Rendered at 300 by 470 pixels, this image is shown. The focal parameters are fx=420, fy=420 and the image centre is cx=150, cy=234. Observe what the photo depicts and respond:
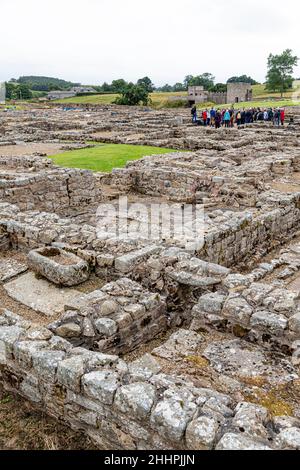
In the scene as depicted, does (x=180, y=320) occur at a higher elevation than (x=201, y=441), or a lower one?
lower

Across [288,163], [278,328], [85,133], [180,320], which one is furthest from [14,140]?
[278,328]

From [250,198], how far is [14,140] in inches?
746

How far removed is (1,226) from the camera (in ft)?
28.1

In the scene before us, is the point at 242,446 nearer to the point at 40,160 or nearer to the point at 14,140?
the point at 40,160

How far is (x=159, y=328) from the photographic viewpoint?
Result: 20.2 ft

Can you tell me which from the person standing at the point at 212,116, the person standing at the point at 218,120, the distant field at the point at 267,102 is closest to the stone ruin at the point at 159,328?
the person standing at the point at 218,120

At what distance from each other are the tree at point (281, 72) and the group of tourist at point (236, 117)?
163ft

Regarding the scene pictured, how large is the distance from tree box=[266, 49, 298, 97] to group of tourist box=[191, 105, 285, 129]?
49.5 meters

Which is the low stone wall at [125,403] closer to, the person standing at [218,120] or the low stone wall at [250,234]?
the low stone wall at [250,234]

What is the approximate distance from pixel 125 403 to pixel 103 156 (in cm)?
1780

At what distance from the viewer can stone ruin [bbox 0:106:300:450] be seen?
3641 mm

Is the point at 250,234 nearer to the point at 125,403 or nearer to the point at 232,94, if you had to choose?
the point at 125,403

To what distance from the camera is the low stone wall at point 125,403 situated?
3.35m

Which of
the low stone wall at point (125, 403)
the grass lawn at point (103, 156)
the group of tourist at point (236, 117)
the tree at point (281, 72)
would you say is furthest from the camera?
the tree at point (281, 72)
